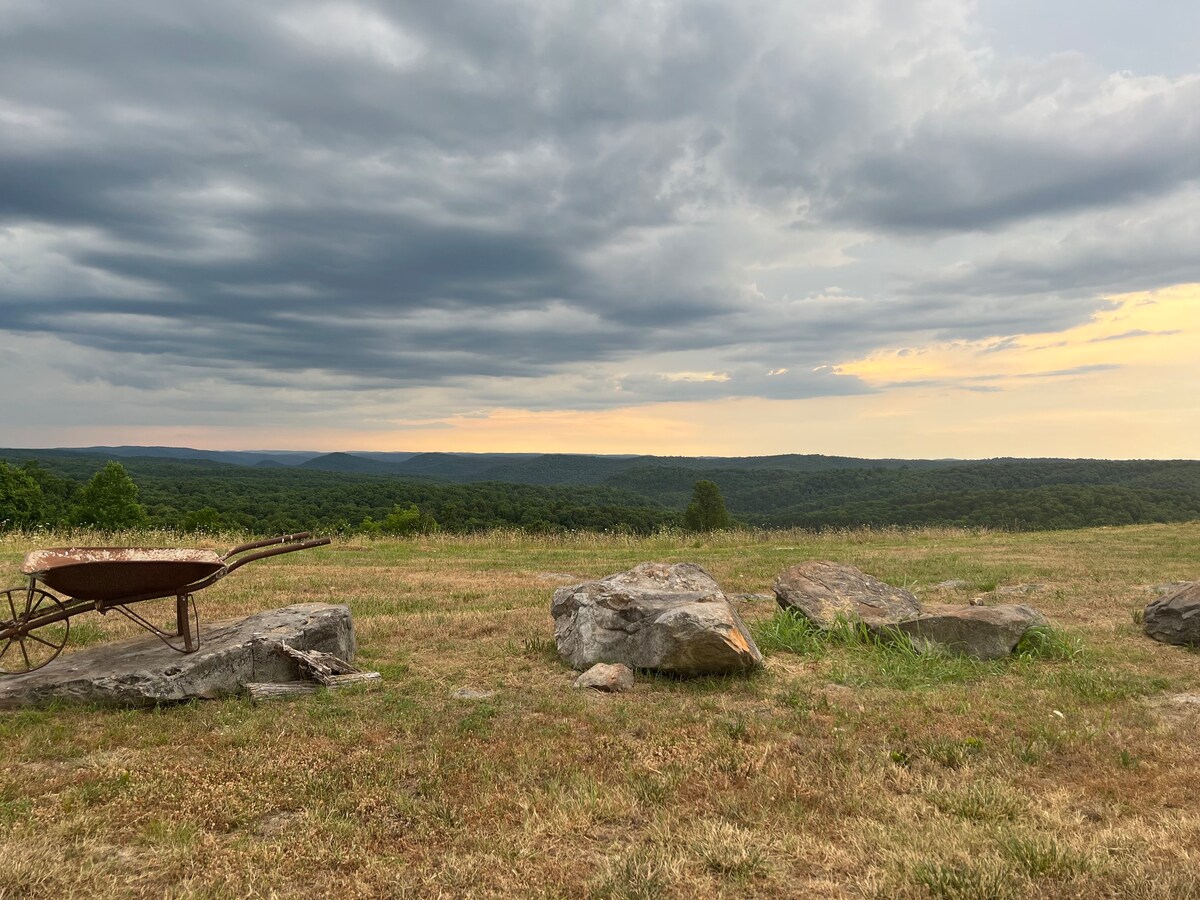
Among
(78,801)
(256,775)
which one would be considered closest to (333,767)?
(256,775)

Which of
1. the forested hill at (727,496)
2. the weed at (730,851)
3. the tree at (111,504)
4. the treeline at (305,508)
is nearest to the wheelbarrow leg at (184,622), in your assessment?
the weed at (730,851)

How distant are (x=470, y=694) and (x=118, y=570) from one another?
12.2 feet

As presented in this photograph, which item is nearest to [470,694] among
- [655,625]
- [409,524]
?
[655,625]

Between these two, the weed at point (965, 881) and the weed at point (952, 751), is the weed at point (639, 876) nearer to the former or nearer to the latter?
the weed at point (965, 881)

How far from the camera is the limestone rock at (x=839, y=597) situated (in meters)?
9.94

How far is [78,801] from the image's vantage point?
4785mm

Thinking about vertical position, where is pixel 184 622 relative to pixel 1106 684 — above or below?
above

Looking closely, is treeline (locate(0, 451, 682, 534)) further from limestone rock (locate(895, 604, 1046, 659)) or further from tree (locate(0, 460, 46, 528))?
limestone rock (locate(895, 604, 1046, 659))

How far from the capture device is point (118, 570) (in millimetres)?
7000

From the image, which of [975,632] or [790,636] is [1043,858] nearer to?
[975,632]

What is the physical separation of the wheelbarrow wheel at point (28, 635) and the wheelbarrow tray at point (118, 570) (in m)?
0.33

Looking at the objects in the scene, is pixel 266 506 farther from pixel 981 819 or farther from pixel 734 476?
pixel 734 476

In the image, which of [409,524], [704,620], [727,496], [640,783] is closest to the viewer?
[640,783]

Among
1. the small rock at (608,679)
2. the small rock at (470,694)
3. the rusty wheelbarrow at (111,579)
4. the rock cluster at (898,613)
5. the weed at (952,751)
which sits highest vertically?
the rusty wheelbarrow at (111,579)
